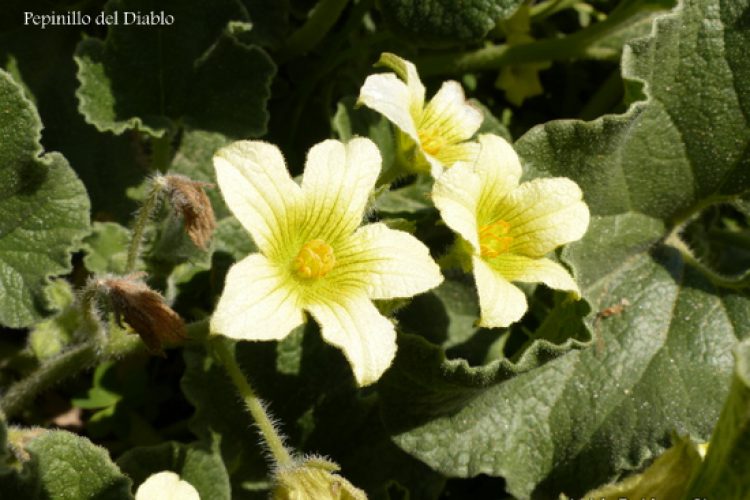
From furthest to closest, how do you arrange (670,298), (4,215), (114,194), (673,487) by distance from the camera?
(114,194) < (670,298) < (4,215) < (673,487)

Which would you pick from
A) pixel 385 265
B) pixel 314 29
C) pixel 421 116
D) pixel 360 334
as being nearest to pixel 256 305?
pixel 360 334

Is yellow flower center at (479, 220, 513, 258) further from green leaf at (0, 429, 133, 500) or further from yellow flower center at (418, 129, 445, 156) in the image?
green leaf at (0, 429, 133, 500)

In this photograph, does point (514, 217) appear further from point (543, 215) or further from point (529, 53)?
point (529, 53)

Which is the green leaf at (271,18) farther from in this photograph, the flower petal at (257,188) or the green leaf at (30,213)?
the flower petal at (257,188)

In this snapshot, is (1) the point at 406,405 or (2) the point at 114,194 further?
(2) the point at 114,194

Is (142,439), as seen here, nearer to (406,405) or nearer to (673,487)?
(406,405)

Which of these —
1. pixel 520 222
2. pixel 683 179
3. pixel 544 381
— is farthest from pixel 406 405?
pixel 683 179
